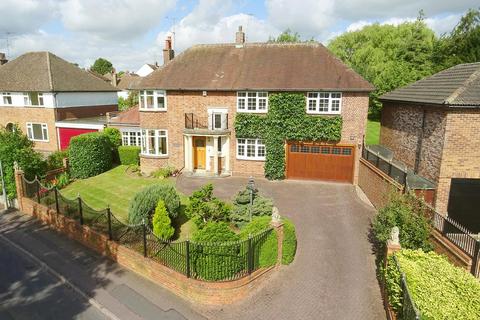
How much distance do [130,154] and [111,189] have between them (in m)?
5.73

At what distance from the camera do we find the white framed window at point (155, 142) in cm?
2391

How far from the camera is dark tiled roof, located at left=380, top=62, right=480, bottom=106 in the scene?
13.8 meters

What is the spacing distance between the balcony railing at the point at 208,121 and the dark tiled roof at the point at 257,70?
5.86 ft

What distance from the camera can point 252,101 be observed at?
22.2 m

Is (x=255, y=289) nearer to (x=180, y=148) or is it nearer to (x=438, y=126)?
(x=438, y=126)

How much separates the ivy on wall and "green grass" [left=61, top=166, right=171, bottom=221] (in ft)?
20.2

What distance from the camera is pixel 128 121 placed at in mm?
28328

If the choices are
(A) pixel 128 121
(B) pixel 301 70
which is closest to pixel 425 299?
(B) pixel 301 70

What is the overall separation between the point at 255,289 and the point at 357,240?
5.14m

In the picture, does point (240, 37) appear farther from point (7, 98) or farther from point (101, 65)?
point (101, 65)

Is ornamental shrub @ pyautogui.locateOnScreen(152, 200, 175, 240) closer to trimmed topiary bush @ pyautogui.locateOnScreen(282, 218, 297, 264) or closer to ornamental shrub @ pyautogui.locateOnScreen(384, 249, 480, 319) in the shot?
trimmed topiary bush @ pyautogui.locateOnScreen(282, 218, 297, 264)

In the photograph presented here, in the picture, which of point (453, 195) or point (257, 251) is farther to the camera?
point (453, 195)

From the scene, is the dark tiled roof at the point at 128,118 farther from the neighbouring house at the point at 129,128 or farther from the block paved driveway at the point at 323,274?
the block paved driveway at the point at 323,274

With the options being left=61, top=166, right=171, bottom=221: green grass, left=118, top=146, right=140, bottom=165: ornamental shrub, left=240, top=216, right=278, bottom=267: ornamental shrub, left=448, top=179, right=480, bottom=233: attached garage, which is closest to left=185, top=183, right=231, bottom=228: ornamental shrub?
left=240, top=216, right=278, bottom=267: ornamental shrub
